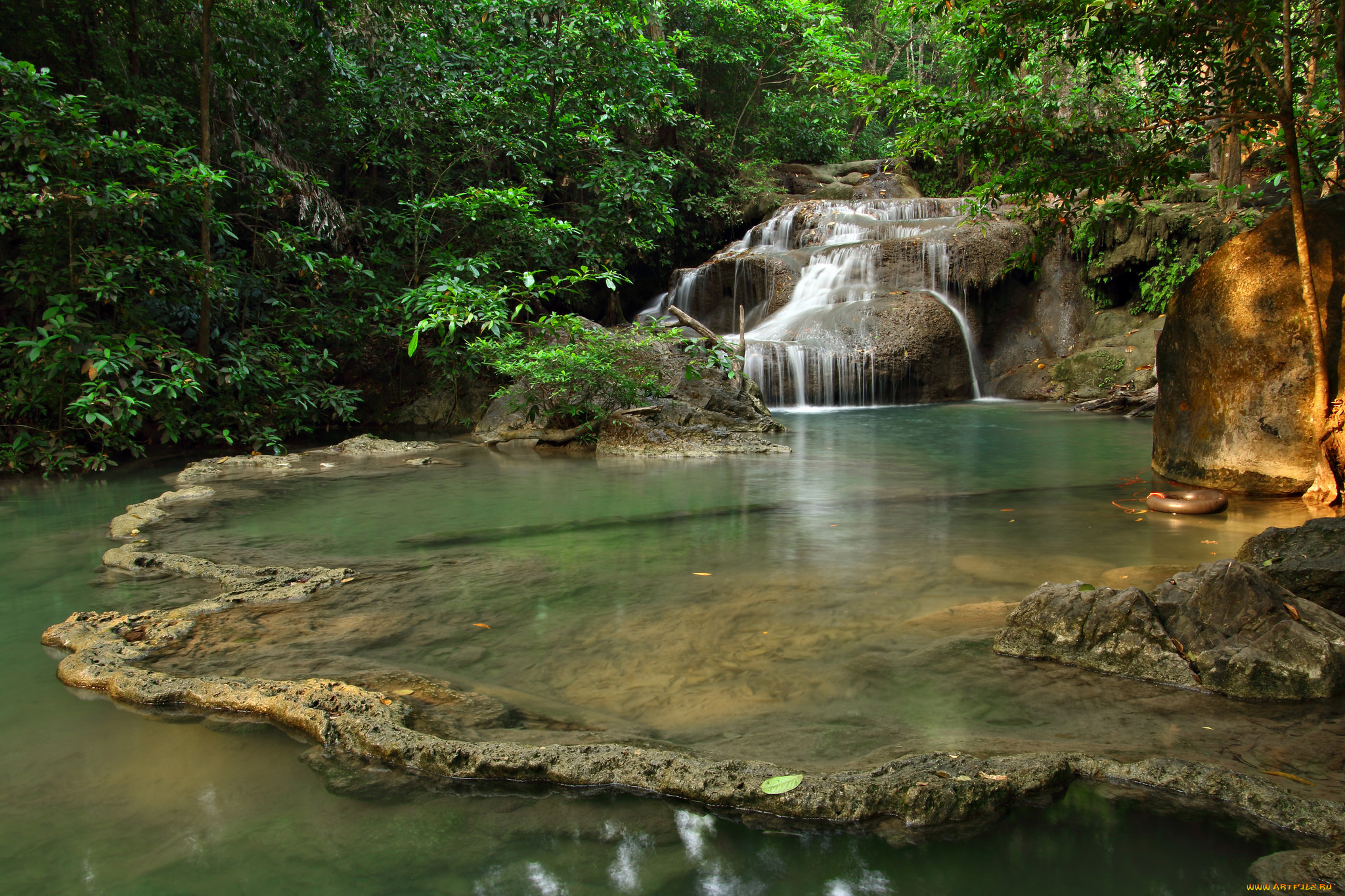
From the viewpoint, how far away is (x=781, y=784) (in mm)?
2002

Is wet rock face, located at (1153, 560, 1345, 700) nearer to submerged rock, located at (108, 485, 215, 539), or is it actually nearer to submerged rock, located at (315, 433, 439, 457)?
submerged rock, located at (108, 485, 215, 539)

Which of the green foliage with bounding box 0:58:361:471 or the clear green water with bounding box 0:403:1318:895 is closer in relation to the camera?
the clear green water with bounding box 0:403:1318:895

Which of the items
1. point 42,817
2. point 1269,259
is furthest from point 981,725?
point 1269,259

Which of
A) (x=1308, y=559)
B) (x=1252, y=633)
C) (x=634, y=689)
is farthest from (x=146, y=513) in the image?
(x=1308, y=559)

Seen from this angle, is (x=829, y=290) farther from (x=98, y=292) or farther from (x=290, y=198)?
(x=98, y=292)

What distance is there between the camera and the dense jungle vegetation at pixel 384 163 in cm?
576

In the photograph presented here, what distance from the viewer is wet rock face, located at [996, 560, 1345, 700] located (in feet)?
8.20

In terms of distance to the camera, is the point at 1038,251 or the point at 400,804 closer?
the point at 400,804

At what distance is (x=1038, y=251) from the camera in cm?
651

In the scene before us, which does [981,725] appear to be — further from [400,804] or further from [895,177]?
[895,177]

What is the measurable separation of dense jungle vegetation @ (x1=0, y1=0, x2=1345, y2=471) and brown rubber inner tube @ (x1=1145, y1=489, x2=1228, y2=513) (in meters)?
2.03

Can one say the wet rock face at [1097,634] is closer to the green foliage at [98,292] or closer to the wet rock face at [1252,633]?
the wet rock face at [1252,633]

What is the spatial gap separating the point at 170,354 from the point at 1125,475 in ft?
29.0

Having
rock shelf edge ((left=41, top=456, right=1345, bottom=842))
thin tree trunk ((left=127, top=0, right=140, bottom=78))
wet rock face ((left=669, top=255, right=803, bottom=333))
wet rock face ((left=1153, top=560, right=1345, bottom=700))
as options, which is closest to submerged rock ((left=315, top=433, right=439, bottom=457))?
thin tree trunk ((left=127, top=0, right=140, bottom=78))
